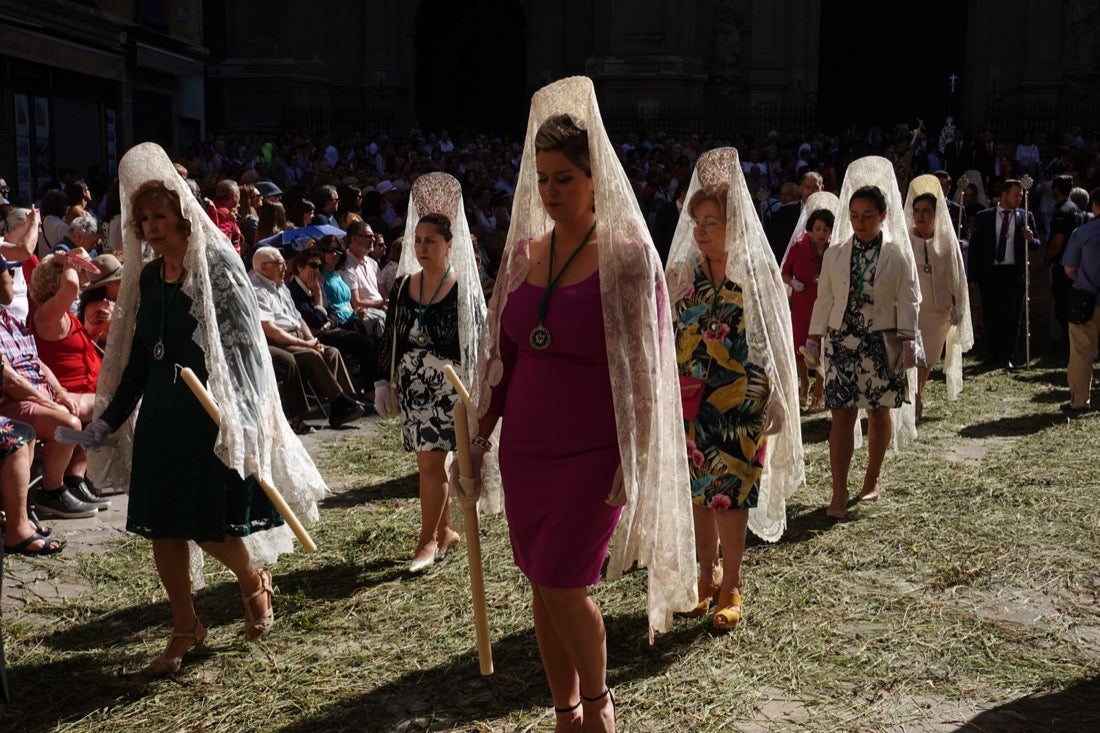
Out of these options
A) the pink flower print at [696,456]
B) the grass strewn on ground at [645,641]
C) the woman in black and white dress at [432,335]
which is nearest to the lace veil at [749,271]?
the pink flower print at [696,456]

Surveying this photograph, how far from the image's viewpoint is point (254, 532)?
4871 mm

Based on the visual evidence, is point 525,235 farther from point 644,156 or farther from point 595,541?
point 644,156

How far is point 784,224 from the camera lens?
12812 millimetres

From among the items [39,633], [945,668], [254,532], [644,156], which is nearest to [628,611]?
[945,668]

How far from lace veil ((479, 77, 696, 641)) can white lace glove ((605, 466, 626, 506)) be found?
0.02 metres

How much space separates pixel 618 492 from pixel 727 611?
5.92ft

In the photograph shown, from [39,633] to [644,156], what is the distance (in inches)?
717

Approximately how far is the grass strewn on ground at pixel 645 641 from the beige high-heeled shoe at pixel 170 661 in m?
0.06

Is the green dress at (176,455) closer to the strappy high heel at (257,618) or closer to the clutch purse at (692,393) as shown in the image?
the strappy high heel at (257,618)

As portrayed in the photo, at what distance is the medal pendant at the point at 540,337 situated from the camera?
3707 mm

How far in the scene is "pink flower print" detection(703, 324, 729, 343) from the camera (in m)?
5.23

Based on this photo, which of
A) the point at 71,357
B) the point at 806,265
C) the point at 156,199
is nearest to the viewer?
the point at 156,199

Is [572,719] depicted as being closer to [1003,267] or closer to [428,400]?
[428,400]

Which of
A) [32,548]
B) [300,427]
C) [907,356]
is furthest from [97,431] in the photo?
[300,427]
